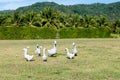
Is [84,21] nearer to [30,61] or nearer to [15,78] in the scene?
[30,61]

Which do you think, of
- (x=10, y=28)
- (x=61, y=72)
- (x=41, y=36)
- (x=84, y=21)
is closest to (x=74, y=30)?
(x=41, y=36)

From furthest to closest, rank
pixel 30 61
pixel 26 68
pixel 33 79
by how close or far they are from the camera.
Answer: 1. pixel 30 61
2. pixel 26 68
3. pixel 33 79

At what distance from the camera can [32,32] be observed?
57375 mm

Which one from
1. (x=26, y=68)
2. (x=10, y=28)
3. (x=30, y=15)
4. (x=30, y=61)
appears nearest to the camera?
(x=26, y=68)

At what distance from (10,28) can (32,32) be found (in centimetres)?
402

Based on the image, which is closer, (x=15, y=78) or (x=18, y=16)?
(x=15, y=78)

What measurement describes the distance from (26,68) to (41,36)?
4336cm

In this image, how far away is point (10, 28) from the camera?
182 ft

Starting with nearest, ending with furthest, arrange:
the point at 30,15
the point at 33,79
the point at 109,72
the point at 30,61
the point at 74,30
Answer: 1. the point at 33,79
2. the point at 109,72
3. the point at 30,61
4. the point at 74,30
5. the point at 30,15

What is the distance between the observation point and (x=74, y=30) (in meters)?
60.8

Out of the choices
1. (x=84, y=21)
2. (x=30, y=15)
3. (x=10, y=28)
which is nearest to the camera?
(x=10, y=28)

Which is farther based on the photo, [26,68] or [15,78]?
[26,68]

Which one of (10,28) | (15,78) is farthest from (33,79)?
(10,28)

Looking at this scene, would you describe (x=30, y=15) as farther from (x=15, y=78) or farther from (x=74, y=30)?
(x=15, y=78)
